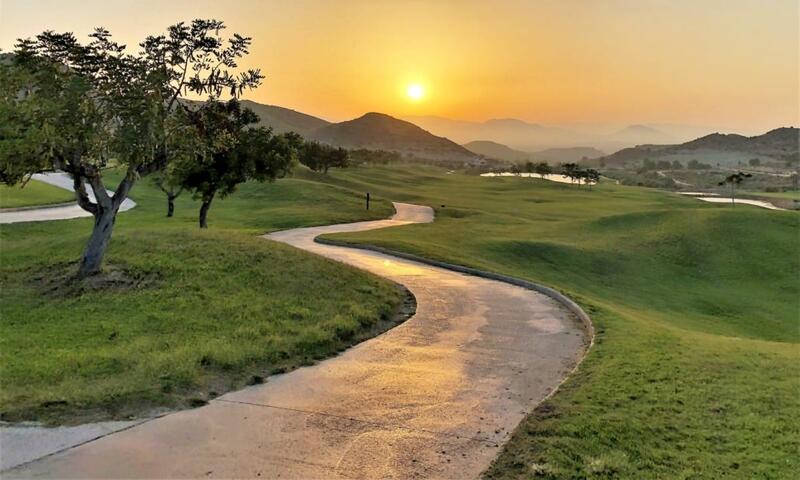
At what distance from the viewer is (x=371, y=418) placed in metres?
8.12

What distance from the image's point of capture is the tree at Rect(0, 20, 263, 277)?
13.5 metres

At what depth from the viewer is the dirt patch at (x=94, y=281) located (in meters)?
14.5

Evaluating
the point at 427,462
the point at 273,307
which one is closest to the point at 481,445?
the point at 427,462

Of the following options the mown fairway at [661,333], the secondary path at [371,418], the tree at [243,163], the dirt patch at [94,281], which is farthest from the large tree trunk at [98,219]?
the mown fairway at [661,333]

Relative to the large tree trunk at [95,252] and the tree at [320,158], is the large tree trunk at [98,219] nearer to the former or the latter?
the large tree trunk at [95,252]

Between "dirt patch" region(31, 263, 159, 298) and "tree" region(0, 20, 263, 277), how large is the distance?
1.39ft

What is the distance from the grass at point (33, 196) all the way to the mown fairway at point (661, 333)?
84.9 feet

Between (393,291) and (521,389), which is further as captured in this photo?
(393,291)

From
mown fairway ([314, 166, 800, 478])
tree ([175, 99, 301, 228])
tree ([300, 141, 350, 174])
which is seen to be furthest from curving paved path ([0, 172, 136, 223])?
tree ([300, 141, 350, 174])

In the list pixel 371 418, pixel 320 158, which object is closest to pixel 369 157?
pixel 320 158

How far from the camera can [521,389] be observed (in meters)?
9.77

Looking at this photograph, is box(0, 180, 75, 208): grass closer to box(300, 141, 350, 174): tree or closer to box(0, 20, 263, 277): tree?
box(0, 20, 263, 277): tree

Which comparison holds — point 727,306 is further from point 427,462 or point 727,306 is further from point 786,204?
point 786,204

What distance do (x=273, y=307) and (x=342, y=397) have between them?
17.8ft
